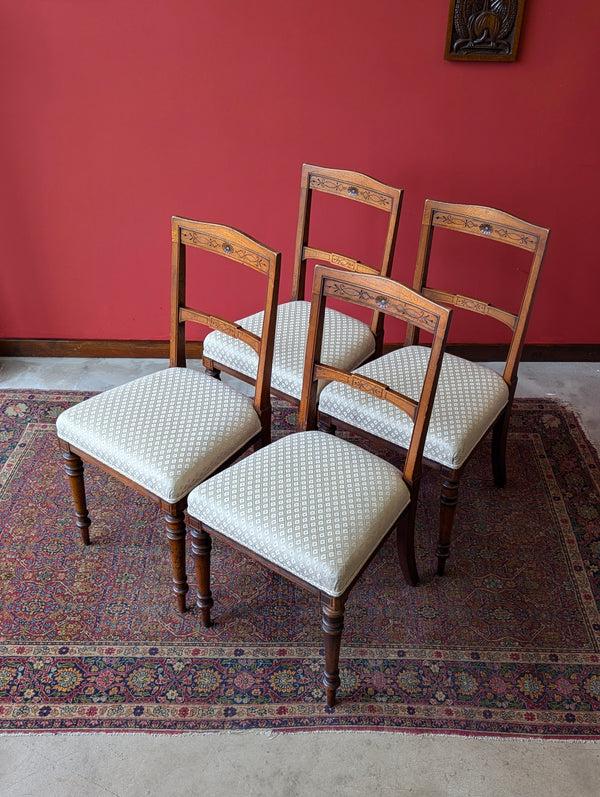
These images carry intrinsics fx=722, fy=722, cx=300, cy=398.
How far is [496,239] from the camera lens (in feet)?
7.27

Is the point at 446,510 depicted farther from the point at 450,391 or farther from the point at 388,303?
the point at 388,303

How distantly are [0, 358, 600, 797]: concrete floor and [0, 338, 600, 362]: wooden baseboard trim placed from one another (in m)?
1.79

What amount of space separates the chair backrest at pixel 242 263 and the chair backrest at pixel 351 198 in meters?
0.51

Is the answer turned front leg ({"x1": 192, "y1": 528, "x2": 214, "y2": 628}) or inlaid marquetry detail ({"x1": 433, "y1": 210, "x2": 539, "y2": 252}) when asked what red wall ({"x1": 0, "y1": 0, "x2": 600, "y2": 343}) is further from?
turned front leg ({"x1": 192, "y1": 528, "x2": 214, "y2": 628})

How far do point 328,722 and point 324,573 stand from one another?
444 mm

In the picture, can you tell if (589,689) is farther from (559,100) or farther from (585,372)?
(559,100)

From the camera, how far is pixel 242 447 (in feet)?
6.67

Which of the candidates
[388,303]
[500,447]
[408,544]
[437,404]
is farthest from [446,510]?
[388,303]

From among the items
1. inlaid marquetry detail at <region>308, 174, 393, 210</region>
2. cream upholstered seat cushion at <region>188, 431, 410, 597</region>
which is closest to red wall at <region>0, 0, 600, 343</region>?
Answer: inlaid marquetry detail at <region>308, 174, 393, 210</region>

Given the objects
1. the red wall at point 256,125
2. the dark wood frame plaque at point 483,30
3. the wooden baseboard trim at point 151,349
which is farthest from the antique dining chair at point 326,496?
the wooden baseboard trim at point 151,349

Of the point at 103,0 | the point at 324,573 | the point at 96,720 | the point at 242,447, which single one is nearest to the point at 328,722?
the point at 324,573

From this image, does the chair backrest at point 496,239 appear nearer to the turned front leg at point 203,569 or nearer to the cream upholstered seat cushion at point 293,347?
the cream upholstered seat cushion at point 293,347

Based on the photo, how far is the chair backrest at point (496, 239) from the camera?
2.15 metres

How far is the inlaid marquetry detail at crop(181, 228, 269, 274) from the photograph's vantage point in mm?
1956
